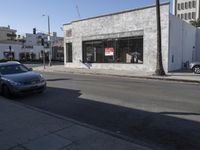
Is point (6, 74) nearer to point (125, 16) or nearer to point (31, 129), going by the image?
point (31, 129)

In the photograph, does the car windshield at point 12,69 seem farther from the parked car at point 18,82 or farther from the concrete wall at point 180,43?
the concrete wall at point 180,43

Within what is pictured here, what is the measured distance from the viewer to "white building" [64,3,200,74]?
72.8 feet

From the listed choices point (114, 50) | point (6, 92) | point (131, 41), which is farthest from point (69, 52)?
point (6, 92)

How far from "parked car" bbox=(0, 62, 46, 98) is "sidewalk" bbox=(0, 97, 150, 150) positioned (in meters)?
3.29

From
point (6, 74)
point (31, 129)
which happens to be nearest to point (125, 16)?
point (6, 74)

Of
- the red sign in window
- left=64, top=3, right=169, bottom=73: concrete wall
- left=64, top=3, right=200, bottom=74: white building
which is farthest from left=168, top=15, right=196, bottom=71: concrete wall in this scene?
the red sign in window

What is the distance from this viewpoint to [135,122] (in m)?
6.55

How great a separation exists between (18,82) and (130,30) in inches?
630

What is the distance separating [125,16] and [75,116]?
18708 mm

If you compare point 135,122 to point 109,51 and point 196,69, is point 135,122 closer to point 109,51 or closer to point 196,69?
point 196,69

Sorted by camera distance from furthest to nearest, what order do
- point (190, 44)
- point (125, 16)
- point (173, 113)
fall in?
point (190, 44)
point (125, 16)
point (173, 113)

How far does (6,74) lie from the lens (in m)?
10.9

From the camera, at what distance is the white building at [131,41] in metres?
22.2

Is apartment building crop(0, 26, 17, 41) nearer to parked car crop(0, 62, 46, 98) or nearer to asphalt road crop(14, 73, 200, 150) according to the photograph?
parked car crop(0, 62, 46, 98)
